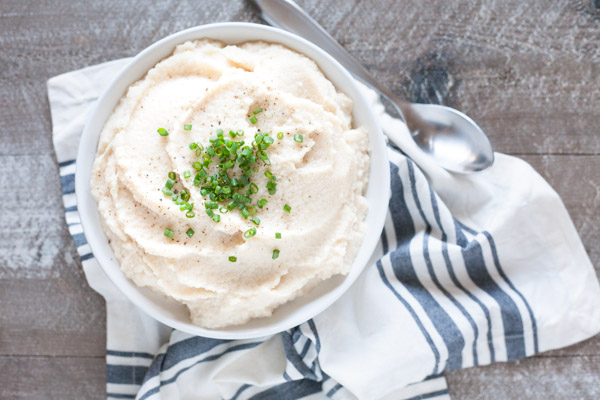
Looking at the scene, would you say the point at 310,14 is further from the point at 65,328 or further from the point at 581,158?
the point at 65,328

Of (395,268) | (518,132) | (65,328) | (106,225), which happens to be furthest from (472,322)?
(65,328)

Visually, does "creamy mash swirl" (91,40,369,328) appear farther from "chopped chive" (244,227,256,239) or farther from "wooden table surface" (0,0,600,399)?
"wooden table surface" (0,0,600,399)

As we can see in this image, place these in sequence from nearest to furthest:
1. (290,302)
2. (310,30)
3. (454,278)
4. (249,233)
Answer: (249,233)
(290,302)
(310,30)
(454,278)

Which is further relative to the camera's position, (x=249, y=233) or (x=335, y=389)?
(x=335, y=389)

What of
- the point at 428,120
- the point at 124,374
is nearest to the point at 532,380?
the point at 428,120

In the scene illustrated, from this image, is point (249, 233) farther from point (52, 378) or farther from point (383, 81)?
point (52, 378)

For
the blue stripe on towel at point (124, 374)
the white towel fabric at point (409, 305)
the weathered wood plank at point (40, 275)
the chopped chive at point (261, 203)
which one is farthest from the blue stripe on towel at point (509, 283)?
the weathered wood plank at point (40, 275)

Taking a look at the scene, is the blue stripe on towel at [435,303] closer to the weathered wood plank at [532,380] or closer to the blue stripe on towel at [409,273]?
the blue stripe on towel at [409,273]
